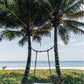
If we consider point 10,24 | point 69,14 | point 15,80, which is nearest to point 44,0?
point 69,14

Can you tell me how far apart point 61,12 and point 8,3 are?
242cm

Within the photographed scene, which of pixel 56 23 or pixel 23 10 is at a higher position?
pixel 23 10

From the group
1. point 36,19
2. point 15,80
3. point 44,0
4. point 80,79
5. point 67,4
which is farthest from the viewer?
point 80,79

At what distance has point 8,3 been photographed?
459cm

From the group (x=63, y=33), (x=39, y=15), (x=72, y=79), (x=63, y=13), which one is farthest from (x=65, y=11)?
(x=72, y=79)

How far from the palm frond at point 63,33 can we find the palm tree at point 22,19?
0.76 metres

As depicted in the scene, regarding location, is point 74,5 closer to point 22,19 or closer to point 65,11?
point 65,11

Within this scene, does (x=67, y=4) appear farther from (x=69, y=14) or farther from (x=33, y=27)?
(x=33, y=27)

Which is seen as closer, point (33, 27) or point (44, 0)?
point (44, 0)

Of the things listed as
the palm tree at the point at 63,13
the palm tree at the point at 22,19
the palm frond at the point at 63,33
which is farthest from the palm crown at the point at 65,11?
the palm frond at the point at 63,33

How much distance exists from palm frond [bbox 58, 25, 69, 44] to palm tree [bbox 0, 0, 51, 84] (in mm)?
758

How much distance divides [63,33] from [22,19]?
252 cm

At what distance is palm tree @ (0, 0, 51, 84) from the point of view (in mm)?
4879

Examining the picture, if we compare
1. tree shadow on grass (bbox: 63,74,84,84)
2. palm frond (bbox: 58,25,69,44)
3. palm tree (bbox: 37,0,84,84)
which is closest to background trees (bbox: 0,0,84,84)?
palm tree (bbox: 37,0,84,84)
